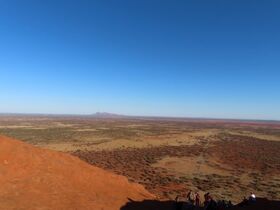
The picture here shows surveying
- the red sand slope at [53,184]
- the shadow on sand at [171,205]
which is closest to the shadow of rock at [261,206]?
the shadow on sand at [171,205]

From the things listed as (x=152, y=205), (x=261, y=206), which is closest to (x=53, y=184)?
(x=152, y=205)

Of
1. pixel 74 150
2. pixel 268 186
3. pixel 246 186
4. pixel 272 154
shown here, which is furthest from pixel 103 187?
pixel 272 154

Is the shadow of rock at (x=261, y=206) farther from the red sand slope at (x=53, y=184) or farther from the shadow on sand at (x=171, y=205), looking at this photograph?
the red sand slope at (x=53, y=184)

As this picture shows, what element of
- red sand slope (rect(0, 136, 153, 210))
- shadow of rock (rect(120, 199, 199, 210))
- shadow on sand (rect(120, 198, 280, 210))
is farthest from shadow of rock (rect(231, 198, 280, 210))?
red sand slope (rect(0, 136, 153, 210))

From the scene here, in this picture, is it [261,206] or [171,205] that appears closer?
[261,206]

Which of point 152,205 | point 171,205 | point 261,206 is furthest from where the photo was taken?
point 171,205

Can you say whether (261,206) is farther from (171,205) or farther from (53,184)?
(53,184)

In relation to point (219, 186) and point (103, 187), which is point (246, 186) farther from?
point (103, 187)
